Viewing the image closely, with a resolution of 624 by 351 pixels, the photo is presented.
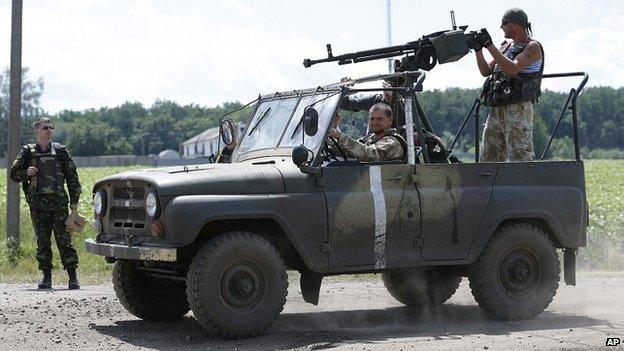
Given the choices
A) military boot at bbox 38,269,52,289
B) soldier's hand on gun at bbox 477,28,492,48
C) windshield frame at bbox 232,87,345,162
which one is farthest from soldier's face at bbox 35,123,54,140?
soldier's hand on gun at bbox 477,28,492,48

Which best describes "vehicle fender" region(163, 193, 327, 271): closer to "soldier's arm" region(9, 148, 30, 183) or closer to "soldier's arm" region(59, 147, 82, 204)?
"soldier's arm" region(59, 147, 82, 204)

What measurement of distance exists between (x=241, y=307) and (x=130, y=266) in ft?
5.19

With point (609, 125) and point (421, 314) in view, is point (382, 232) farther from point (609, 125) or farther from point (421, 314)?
point (609, 125)

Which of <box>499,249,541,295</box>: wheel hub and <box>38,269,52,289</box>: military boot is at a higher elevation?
<box>499,249,541,295</box>: wheel hub

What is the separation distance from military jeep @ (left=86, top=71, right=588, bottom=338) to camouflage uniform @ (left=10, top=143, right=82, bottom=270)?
10.3 ft

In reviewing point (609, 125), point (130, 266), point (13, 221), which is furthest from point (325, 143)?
point (609, 125)

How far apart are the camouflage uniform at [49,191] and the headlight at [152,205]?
4.39 meters

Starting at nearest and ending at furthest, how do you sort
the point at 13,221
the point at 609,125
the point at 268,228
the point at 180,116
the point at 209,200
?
the point at 209,200 < the point at 268,228 < the point at 13,221 < the point at 609,125 < the point at 180,116

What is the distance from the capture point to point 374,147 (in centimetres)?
1060

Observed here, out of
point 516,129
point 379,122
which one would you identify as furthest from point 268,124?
point 516,129

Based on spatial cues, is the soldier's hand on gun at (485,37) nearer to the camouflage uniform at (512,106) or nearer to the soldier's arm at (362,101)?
the camouflage uniform at (512,106)

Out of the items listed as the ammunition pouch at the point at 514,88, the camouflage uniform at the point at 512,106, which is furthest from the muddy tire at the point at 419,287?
the ammunition pouch at the point at 514,88

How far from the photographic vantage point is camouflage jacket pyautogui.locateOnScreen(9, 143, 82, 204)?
1390cm

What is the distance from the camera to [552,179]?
1129cm
